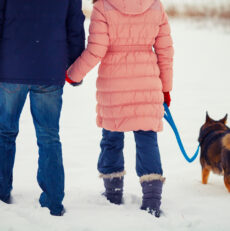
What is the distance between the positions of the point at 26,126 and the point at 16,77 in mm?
3035

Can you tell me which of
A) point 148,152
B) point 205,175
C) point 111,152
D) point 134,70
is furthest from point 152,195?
point 205,175

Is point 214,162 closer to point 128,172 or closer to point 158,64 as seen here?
point 128,172

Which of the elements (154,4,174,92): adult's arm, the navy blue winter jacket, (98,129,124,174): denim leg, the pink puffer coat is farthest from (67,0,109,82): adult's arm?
(98,129,124,174): denim leg

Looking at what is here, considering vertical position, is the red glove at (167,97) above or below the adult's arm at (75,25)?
below

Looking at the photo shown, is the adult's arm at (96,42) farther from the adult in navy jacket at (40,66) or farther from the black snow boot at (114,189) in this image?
the black snow boot at (114,189)

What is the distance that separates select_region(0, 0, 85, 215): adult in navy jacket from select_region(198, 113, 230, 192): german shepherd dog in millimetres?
1493

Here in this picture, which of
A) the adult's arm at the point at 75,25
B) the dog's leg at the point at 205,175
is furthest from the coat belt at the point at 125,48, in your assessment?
the dog's leg at the point at 205,175

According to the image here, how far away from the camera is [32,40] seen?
2281mm

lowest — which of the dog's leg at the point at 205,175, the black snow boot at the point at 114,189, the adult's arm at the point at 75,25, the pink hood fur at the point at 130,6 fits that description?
the dog's leg at the point at 205,175

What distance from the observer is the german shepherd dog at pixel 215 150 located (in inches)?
132

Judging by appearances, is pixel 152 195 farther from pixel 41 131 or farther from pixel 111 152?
pixel 41 131

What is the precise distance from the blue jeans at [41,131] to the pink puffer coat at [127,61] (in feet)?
1.03

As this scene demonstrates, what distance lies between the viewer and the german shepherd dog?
A: 11.0 feet

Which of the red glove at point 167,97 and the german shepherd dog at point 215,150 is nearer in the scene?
the red glove at point 167,97
